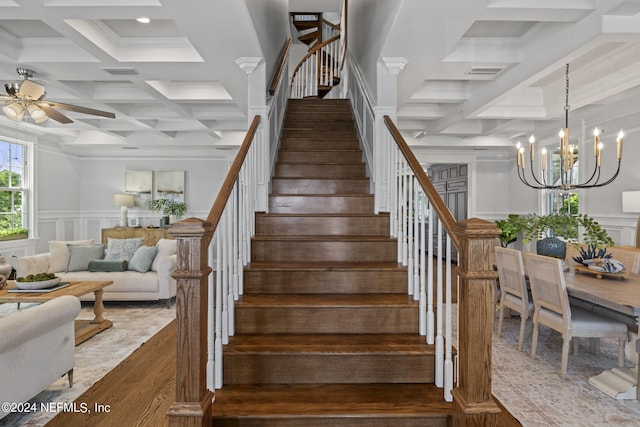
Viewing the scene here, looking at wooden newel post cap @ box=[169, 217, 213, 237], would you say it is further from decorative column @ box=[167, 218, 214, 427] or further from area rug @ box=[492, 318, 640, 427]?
area rug @ box=[492, 318, 640, 427]

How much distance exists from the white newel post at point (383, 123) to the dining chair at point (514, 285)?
1394mm

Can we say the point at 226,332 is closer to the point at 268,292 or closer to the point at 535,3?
the point at 268,292

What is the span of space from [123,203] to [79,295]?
178 inches

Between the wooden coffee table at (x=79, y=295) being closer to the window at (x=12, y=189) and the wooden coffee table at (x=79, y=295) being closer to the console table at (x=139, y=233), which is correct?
the window at (x=12, y=189)

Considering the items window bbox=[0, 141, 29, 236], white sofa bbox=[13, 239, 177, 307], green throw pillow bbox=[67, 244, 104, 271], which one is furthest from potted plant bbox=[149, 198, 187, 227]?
white sofa bbox=[13, 239, 177, 307]

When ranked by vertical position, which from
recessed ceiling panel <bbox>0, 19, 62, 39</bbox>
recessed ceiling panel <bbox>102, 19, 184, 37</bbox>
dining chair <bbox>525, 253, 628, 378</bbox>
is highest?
recessed ceiling panel <bbox>102, 19, 184, 37</bbox>

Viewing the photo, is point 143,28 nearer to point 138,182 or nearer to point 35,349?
point 35,349

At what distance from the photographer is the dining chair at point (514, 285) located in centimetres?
371

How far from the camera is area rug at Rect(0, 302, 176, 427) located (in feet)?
8.85

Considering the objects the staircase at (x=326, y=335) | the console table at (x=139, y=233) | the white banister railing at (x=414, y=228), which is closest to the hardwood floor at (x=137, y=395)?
the staircase at (x=326, y=335)

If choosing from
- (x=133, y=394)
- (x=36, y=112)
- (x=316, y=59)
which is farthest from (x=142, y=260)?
(x=316, y=59)

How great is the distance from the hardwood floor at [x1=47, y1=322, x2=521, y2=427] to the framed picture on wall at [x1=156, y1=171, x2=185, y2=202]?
17.6ft

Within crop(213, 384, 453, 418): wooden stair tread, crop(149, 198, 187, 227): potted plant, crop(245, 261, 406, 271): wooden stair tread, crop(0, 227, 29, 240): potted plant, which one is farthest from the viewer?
crop(149, 198, 187, 227): potted plant

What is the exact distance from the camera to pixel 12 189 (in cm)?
660
